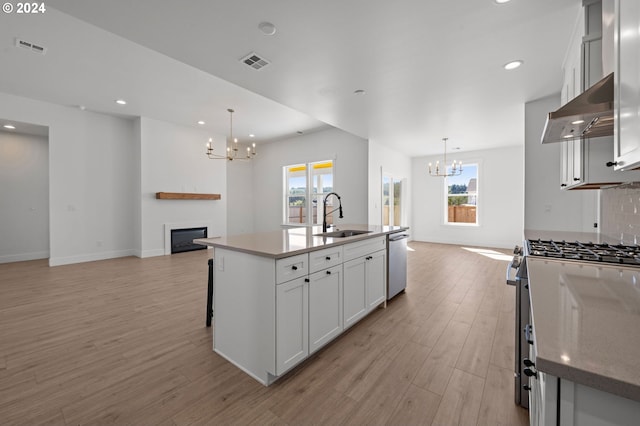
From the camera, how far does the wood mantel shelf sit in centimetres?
609

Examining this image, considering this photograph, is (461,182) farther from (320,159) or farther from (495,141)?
(320,159)

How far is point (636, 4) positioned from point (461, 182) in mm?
7555

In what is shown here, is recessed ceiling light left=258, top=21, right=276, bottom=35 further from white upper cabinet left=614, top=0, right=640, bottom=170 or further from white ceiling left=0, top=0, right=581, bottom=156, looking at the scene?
white upper cabinet left=614, top=0, right=640, bottom=170


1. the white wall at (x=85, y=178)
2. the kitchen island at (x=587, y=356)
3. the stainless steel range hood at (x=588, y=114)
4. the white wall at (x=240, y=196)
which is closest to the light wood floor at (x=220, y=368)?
the kitchen island at (x=587, y=356)

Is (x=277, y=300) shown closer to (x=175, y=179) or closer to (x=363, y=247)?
(x=363, y=247)

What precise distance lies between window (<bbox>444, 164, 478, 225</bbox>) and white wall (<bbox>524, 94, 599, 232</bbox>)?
3.90 metres

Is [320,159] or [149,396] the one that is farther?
[320,159]

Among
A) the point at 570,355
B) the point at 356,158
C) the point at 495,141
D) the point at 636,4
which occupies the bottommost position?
the point at 570,355

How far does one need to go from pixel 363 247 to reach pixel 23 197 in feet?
24.9

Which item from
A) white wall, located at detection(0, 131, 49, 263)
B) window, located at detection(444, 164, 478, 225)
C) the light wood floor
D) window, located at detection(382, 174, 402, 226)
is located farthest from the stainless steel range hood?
white wall, located at detection(0, 131, 49, 263)

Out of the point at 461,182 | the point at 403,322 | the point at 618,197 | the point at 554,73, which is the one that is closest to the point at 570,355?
the point at 403,322

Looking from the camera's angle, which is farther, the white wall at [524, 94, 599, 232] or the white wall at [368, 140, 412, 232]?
the white wall at [368, 140, 412, 232]

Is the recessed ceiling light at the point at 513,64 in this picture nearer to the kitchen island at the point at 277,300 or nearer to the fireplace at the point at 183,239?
the kitchen island at the point at 277,300

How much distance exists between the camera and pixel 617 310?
0.81 meters
